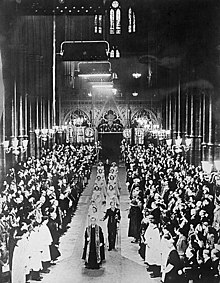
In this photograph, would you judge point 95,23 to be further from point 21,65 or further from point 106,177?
point 106,177

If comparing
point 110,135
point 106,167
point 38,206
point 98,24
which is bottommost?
point 38,206

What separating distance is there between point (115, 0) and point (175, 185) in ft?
13.0

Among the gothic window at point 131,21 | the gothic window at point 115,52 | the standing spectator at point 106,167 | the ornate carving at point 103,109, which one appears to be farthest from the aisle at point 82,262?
the gothic window at point 131,21

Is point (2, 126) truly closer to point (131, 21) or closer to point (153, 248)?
point (131, 21)

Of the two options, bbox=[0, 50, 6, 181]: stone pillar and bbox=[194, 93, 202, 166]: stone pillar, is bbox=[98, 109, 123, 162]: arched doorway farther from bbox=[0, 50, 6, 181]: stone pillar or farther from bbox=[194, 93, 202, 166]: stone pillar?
bbox=[0, 50, 6, 181]: stone pillar

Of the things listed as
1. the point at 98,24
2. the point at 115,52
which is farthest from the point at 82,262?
the point at 98,24

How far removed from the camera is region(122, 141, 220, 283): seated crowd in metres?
9.03

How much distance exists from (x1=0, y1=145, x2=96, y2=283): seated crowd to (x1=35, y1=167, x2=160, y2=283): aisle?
165 millimetres

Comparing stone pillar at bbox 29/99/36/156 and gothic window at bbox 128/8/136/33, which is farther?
stone pillar at bbox 29/99/36/156

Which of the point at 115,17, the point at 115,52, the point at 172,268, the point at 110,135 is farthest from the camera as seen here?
the point at 110,135

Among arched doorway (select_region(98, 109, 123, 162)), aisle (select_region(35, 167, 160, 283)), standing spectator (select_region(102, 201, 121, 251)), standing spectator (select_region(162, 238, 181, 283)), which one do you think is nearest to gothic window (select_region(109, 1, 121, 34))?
arched doorway (select_region(98, 109, 123, 162))

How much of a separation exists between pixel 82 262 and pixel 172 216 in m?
1.93

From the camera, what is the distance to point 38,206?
987cm

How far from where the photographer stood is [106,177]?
33.7 feet
